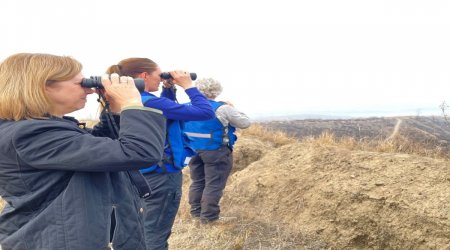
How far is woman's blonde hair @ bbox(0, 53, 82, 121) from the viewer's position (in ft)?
5.83

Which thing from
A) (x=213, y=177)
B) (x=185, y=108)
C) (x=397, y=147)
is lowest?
(x=213, y=177)

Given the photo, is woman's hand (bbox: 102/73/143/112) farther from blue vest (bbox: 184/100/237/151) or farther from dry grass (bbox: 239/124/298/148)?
dry grass (bbox: 239/124/298/148)

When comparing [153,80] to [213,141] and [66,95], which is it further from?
[213,141]

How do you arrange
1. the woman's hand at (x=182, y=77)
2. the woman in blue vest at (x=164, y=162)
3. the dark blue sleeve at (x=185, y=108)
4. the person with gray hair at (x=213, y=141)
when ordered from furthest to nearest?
1. the person with gray hair at (x=213, y=141)
2. the woman's hand at (x=182, y=77)
3. the woman in blue vest at (x=164, y=162)
4. the dark blue sleeve at (x=185, y=108)

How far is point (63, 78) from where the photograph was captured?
1.92 metres

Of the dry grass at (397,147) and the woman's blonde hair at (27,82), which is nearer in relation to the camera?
the woman's blonde hair at (27,82)

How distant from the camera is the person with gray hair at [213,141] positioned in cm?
488

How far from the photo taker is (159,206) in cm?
329

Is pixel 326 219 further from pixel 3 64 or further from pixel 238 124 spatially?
pixel 3 64

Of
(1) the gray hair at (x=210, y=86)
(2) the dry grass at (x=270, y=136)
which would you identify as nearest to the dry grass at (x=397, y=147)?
(1) the gray hair at (x=210, y=86)

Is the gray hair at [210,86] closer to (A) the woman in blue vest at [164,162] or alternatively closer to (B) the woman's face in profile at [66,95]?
(A) the woman in blue vest at [164,162]

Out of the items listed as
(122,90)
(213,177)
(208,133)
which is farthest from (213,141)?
(122,90)

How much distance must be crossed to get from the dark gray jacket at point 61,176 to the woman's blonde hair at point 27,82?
0.07 metres

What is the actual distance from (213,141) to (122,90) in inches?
118
